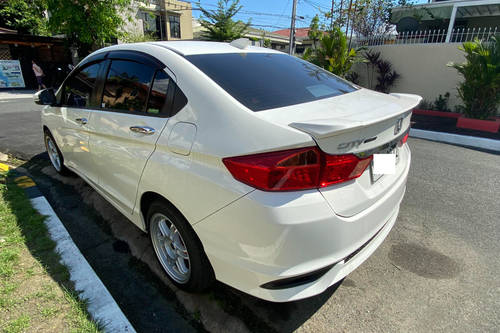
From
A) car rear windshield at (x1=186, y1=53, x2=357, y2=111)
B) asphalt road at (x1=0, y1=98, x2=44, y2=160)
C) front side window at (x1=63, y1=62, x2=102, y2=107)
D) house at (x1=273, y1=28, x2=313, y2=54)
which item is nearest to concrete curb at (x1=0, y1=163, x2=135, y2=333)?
front side window at (x1=63, y1=62, x2=102, y2=107)

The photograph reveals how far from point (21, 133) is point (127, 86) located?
6.08m

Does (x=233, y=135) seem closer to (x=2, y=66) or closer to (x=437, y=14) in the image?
(x=437, y=14)

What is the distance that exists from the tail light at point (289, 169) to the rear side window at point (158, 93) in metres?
0.83

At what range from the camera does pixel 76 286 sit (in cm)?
204

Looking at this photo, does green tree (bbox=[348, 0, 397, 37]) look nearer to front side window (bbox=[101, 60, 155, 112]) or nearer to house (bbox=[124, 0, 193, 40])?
front side window (bbox=[101, 60, 155, 112])

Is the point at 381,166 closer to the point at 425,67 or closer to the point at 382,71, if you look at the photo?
the point at 425,67

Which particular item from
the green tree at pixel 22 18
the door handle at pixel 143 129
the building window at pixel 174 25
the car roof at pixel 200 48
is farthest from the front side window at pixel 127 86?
the building window at pixel 174 25

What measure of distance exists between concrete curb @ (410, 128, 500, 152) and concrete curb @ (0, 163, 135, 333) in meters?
6.85

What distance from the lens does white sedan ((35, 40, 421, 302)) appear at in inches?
57.2

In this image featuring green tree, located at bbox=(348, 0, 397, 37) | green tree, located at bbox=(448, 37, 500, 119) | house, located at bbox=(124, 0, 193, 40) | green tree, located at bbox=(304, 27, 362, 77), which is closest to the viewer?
green tree, located at bbox=(448, 37, 500, 119)

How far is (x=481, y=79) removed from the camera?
6.89 meters

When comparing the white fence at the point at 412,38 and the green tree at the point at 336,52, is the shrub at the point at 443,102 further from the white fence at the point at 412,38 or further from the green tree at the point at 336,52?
the green tree at the point at 336,52

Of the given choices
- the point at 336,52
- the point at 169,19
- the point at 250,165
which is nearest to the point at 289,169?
the point at 250,165

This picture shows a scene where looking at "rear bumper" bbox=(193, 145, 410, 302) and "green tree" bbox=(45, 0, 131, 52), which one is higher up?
"green tree" bbox=(45, 0, 131, 52)
